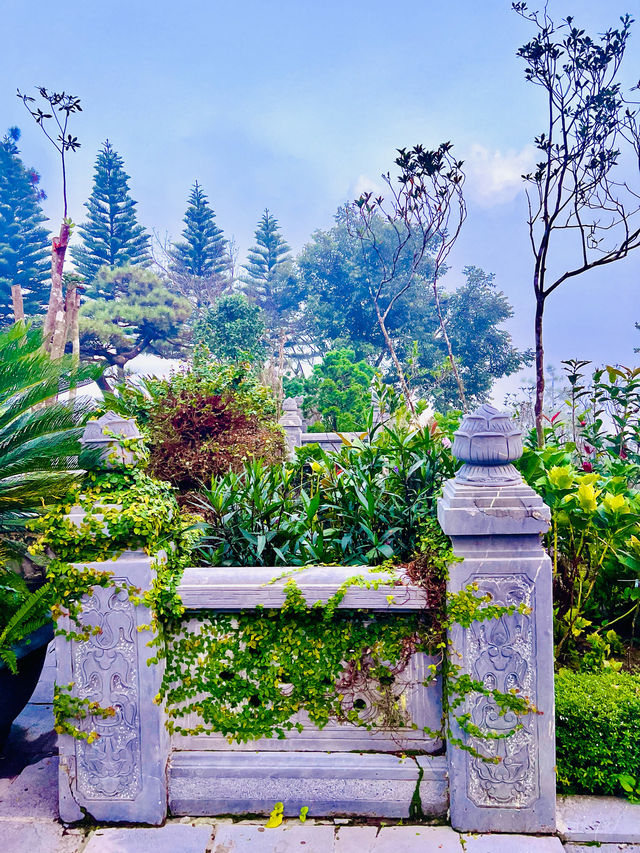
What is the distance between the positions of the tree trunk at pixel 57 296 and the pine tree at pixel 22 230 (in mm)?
11791

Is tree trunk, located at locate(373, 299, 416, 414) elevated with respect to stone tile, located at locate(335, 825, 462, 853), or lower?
elevated

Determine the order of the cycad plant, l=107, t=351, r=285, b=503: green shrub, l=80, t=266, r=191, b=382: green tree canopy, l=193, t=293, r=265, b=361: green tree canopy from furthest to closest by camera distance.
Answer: l=80, t=266, r=191, b=382: green tree canopy → l=193, t=293, r=265, b=361: green tree canopy → l=107, t=351, r=285, b=503: green shrub → the cycad plant

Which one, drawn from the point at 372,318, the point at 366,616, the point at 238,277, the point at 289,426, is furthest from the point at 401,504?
the point at 238,277

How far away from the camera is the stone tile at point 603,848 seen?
5.87 feet

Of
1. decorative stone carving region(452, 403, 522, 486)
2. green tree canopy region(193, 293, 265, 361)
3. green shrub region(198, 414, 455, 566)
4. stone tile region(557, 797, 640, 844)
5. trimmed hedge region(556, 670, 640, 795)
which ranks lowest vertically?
stone tile region(557, 797, 640, 844)

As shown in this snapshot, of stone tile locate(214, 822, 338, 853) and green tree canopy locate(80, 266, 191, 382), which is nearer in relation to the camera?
stone tile locate(214, 822, 338, 853)

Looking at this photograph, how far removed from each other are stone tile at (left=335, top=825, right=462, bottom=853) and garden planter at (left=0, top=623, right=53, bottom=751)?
144 cm

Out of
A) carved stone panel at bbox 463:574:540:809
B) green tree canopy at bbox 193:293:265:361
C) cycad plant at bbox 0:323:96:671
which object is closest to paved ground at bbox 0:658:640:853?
carved stone panel at bbox 463:574:540:809

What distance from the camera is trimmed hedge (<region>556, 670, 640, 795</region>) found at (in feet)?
6.53

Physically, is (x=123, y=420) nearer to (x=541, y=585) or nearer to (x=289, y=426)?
(x=541, y=585)

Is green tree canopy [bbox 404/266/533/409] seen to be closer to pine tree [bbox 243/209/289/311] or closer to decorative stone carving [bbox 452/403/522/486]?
pine tree [bbox 243/209/289/311]

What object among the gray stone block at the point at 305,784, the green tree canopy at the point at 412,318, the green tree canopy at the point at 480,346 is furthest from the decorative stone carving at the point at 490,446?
the green tree canopy at the point at 480,346

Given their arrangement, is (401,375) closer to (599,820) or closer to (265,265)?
(599,820)

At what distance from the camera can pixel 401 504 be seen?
242 centimetres
